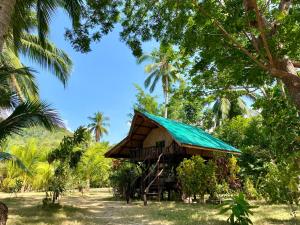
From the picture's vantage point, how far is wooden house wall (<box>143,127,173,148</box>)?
58.9 ft

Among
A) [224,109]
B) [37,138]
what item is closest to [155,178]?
[224,109]

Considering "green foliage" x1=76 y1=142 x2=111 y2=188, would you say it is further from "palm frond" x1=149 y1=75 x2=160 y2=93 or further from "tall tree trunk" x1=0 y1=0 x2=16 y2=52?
"tall tree trunk" x1=0 y1=0 x2=16 y2=52

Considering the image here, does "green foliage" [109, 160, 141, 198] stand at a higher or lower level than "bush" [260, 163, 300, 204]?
higher

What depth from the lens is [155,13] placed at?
30.0ft

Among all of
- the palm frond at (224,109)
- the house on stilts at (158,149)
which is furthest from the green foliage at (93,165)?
the palm frond at (224,109)

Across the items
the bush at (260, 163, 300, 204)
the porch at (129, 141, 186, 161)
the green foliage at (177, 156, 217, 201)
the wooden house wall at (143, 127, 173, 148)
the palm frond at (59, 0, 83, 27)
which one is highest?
the palm frond at (59, 0, 83, 27)

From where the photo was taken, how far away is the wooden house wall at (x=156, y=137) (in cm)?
1797

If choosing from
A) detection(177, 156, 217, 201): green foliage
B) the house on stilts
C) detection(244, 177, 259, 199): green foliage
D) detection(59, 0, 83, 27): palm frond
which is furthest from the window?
detection(59, 0, 83, 27): palm frond

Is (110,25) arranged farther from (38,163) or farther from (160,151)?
(38,163)

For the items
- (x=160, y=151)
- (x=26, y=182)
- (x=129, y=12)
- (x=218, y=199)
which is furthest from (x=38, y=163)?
(x=129, y=12)

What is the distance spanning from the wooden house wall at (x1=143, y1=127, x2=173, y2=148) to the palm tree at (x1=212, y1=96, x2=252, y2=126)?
13.3 metres

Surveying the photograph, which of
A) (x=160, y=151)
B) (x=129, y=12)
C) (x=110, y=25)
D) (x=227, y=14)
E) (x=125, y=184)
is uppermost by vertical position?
(x=129, y=12)

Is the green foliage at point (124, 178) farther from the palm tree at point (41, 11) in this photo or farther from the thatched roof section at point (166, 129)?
the palm tree at point (41, 11)

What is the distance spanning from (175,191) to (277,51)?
1197 cm
